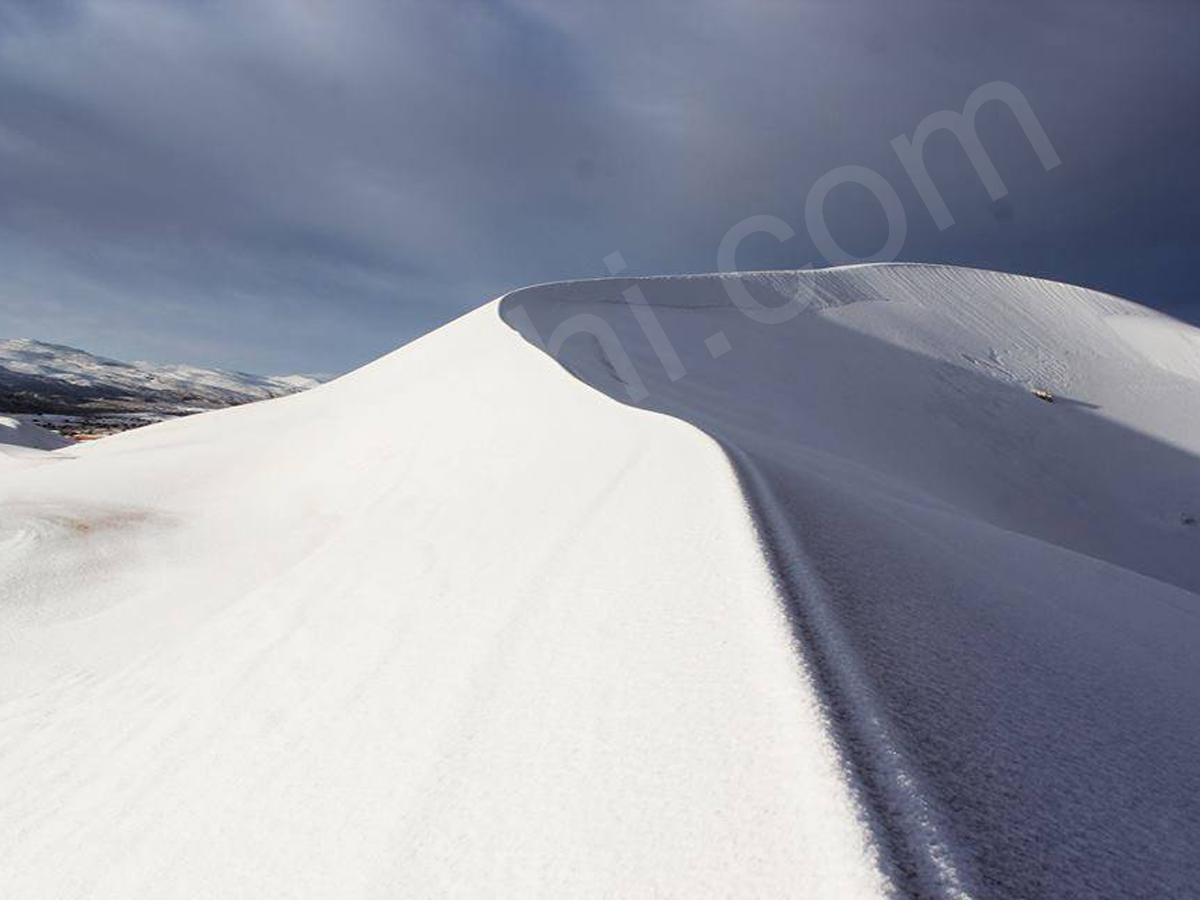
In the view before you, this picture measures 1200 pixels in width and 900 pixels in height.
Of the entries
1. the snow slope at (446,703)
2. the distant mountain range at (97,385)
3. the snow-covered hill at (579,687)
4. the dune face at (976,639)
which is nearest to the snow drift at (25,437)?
the snow-covered hill at (579,687)

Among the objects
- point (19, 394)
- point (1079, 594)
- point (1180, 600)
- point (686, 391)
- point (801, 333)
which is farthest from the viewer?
point (19, 394)

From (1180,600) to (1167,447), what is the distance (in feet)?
32.8

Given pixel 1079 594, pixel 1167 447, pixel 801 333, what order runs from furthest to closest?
1. pixel 801 333
2. pixel 1167 447
3. pixel 1079 594

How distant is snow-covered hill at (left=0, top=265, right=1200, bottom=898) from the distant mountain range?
5016 cm

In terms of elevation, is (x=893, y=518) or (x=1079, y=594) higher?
(x=893, y=518)

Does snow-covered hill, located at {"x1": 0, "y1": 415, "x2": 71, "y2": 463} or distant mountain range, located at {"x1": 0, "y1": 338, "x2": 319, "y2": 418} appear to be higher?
snow-covered hill, located at {"x1": 0, "y1": 415, "x2": 71, "y2": 463}

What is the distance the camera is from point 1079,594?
268cm

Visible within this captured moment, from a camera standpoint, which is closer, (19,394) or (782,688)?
(782,688)

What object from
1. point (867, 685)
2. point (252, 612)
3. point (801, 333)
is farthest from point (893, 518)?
point (801, 333)

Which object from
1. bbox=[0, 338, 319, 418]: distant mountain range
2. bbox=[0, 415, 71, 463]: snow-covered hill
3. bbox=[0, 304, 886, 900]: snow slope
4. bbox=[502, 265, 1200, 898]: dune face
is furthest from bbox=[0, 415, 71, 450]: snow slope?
bbox=[0, 338, 319, 418]: distant mountain range

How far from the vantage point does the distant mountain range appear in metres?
50.3

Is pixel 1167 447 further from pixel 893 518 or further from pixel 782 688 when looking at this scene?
pixel 782 688

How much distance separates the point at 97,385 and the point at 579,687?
90.6 metres

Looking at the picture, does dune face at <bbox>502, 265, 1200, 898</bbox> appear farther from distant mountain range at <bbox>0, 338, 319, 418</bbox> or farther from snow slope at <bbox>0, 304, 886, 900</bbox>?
distant mountain range at <bbox>0, 338, 319, 418</bbox>
